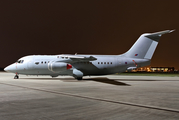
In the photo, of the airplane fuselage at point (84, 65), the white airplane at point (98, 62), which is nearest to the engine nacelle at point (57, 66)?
the white airplane at point (98, 62)

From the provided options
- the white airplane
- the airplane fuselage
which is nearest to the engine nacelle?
the white airplane

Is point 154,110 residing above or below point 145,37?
below

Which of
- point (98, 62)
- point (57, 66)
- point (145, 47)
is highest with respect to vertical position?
point (145, 47)

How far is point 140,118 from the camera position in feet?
23.4

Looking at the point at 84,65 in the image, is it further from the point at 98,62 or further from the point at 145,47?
the point at 145,47

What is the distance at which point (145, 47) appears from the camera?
30422 millimetres

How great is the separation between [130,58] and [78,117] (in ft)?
81.3

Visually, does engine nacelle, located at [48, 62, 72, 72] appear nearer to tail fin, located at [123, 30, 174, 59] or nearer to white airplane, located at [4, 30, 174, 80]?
white airplane, located at [4, 30, 174, 80]

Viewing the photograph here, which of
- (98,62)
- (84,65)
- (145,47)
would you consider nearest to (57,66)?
(84,65)

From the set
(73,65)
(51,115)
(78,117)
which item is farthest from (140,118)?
(73,65)

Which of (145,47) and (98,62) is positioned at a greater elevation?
(145,47)

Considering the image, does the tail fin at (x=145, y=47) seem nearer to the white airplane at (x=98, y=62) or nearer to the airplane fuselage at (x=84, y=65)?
the white airplane at (x=98, y=62)

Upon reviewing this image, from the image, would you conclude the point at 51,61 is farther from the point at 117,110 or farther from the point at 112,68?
the point at 117,110

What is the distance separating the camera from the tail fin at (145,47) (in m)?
30.2
